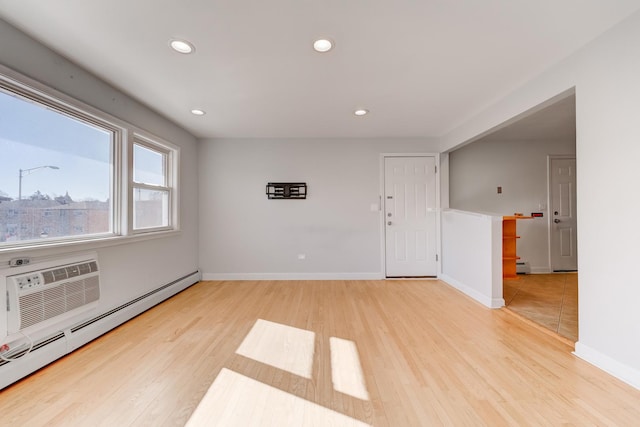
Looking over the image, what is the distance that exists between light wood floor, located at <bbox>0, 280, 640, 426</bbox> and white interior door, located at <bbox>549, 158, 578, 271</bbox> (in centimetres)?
283

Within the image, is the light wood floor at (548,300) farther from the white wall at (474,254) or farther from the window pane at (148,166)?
the window pane at (148,166)

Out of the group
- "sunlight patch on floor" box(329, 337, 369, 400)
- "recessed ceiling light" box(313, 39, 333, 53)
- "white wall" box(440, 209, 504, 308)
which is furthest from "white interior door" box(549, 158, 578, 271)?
"recessed ceiling light" box(313, 39, 333, 53)

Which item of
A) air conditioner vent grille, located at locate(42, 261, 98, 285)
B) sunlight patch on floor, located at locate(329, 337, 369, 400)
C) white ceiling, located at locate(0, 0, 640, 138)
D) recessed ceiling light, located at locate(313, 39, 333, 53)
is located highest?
white ceiling, located at locate(0, 0, 640, 138)

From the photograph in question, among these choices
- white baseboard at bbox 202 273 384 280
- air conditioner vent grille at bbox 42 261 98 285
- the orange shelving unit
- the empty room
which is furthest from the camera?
white baseboard at bbox 202 273 384 280

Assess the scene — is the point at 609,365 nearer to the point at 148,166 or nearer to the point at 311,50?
the point at 311,50

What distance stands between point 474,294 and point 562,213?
112 inches

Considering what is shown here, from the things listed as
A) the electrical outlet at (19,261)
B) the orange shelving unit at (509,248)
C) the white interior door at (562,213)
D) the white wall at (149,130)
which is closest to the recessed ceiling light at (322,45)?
the white wall at (149,130)

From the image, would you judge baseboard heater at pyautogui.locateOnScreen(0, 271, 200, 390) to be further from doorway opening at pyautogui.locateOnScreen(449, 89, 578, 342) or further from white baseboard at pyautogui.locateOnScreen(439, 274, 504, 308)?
doorway opening at pyautogui.locateOnScreen(449, 89, 578, 342)

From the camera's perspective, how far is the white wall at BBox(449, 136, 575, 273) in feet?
14.7

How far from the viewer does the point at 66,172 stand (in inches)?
85.7

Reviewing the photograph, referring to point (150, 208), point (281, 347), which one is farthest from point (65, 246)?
point (281, 347)

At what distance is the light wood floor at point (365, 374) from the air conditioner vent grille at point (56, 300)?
38 cm

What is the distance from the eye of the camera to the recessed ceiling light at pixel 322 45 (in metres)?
1.81

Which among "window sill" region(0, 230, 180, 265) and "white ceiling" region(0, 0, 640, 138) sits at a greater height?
"white ceiling" region(0, 0, 640, 138)
